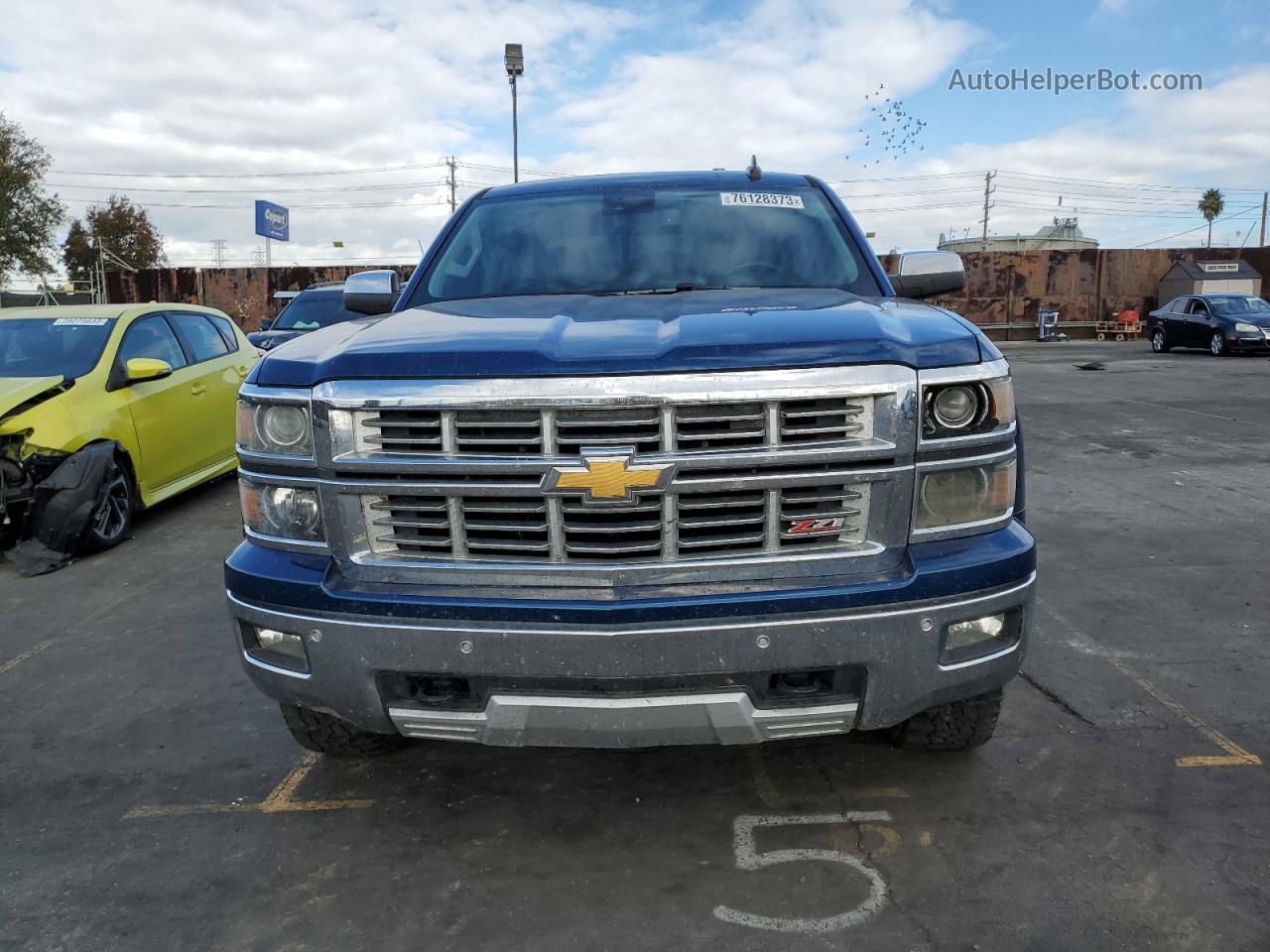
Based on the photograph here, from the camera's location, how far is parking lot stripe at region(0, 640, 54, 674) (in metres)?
4.28

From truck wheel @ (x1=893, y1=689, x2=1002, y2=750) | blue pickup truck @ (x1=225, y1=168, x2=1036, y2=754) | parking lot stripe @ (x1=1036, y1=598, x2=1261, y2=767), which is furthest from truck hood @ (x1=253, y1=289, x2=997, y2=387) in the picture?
parking lot stripe @ (x1=1036, y1=598, x2=1261, y2=767)

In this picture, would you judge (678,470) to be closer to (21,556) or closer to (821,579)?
(821,579)

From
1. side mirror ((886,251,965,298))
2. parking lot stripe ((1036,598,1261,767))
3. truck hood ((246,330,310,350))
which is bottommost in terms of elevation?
parking lot stripe ((1036,598,1261,767))

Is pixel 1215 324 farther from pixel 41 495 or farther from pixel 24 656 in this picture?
pixel 24 656

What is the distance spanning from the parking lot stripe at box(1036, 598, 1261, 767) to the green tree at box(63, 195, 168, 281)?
7122 centimetres

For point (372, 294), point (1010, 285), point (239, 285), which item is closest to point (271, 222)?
point (239, 285)

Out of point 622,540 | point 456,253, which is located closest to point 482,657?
point 622,540

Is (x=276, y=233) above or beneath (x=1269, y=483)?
above

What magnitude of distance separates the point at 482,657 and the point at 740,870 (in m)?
0.90

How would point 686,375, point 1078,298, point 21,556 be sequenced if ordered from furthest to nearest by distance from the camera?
point 1078,298 < point 21,556 < point 686,375

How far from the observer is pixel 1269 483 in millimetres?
7379

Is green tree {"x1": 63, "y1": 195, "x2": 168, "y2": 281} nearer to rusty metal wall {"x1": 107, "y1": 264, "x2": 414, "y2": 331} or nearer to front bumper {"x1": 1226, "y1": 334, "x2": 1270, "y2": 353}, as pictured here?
rusty metal wall {"x1": 107, "y1": 264, "x2": 414, "y2": 331}

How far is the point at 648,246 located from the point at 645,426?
1564 millimetres

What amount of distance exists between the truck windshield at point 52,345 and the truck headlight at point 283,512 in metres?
4.53
